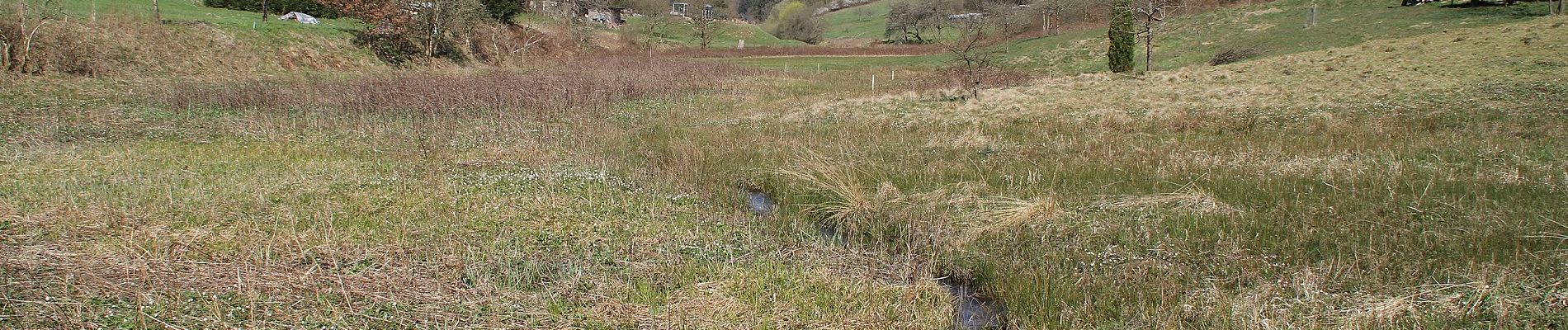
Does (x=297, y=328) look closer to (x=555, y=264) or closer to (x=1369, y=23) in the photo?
(x=555, y=264)

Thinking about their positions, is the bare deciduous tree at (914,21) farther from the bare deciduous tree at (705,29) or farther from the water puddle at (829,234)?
the water puddle at (829,234)

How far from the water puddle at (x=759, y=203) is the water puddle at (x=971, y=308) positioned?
8.36ft

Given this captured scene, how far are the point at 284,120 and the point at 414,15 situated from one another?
21865mm

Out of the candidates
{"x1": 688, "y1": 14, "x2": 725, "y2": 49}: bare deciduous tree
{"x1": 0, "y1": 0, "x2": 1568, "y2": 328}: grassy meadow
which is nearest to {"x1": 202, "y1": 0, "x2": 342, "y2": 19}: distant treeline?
{"x1": 0, "y1": 0, "x2": 1568, "y2": 328}: grassy meadow

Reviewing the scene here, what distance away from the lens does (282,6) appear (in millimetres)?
36188

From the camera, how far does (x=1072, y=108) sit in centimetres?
1467

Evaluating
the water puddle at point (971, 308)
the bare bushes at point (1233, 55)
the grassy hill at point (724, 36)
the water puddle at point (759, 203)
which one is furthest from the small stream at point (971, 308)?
the grassy hill at point (724, 36)

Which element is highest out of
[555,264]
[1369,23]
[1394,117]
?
[1369,23]

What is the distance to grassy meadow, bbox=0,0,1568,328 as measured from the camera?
4.92 metres

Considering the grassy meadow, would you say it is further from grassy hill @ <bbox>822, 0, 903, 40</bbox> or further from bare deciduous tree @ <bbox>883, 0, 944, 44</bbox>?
grassy hill @ <bbox>822, 0, 903, 40</bbox>

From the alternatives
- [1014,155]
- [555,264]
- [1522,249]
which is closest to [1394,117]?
[1014,155]

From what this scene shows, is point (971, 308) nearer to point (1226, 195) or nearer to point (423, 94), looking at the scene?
point (1226, 195)

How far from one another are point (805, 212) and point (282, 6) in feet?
120

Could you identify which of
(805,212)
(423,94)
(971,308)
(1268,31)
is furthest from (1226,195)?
(1268,31)
